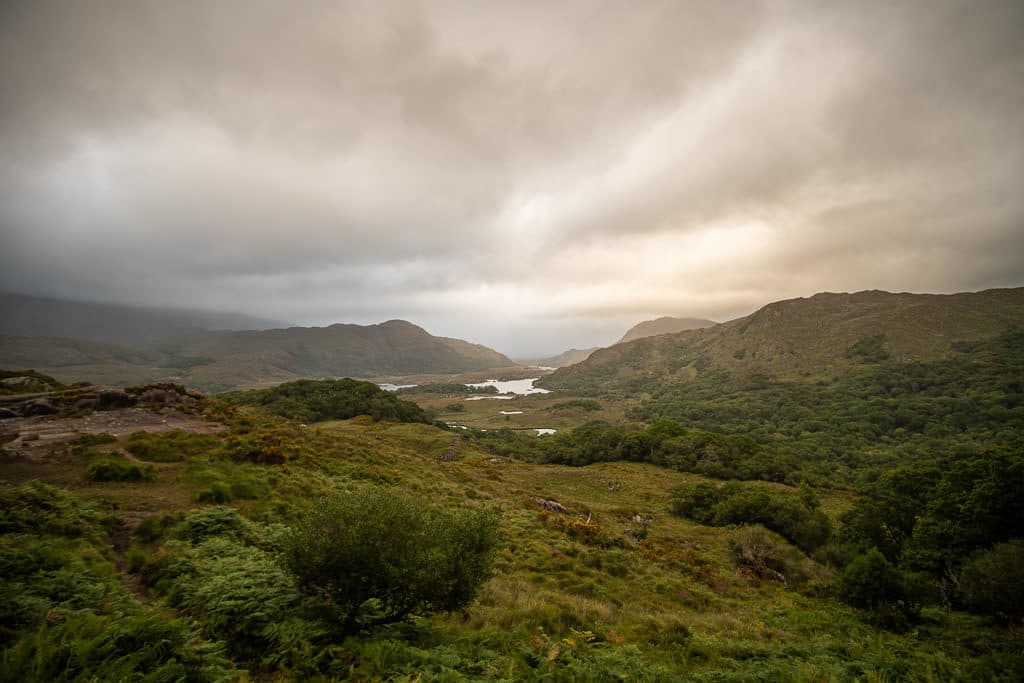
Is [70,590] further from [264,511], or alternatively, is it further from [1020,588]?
[1020,588]

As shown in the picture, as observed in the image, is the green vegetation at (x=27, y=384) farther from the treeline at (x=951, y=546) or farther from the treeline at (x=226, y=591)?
the treeline at (x=951, y=546)

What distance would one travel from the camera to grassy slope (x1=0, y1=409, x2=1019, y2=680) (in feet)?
29.2

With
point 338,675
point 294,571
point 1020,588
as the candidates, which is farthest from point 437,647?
point 1020,588

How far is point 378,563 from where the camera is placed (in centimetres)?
881

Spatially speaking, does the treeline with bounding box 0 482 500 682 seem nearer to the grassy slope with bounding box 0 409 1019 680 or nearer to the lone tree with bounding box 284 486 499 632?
the lone tree with bounding box 284 486 499 632

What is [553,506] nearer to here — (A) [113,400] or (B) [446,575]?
(B) [446,575]

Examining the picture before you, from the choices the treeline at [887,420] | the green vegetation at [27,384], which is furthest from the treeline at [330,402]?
the treeline at [887,420]

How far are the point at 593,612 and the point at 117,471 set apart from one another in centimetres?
2082

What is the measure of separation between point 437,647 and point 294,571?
3.72 meters

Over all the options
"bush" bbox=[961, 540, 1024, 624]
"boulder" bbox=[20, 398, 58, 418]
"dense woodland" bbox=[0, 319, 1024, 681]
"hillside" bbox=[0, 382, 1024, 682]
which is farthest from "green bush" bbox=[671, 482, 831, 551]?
"boulder" bbox=[20, 398, 58, 418]

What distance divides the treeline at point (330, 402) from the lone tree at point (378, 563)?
240 ft

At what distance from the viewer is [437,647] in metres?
8.62

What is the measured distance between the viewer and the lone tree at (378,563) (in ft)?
28.9

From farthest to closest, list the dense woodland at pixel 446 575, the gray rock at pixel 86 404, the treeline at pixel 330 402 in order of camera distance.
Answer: the treeline at pixel 330 402 → the gray rock at pixel 86 404 → the dense woodland at pixel 446 575
